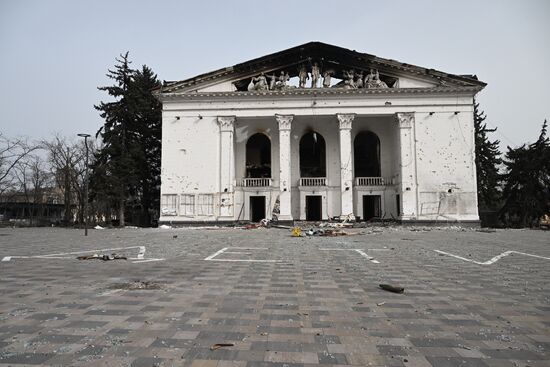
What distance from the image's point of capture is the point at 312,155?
3344cm

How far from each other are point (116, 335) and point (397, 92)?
29.3m

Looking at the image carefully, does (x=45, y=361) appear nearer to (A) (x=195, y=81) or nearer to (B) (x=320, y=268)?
(B) (x=320, y=268)

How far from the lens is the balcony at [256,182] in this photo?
102ft

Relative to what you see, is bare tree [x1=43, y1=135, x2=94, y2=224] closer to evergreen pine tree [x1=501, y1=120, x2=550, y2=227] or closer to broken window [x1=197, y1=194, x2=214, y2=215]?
broken window [x1=197, y1=194, x2=214, y2=215]

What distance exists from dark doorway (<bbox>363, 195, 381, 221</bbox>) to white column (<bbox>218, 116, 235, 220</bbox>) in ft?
38.5

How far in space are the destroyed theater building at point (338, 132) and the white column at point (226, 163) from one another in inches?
3.3


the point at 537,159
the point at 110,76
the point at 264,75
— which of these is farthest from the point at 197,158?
the point at 537,159

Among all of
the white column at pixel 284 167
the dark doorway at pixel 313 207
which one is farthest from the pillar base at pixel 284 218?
the dark doorway at pixel 313 207

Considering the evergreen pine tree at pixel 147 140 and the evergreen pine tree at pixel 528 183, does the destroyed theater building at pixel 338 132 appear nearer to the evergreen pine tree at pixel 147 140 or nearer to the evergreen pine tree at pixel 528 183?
the evergreen pine tree at pixel 147 140

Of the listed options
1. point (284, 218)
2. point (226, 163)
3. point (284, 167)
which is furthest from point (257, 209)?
point (226, 163)

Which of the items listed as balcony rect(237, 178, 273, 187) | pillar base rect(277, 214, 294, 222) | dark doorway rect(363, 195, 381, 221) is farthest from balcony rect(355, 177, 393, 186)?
balcony rect(237, 178, 273, 187)

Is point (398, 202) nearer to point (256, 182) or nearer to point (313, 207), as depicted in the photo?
point (313, 207)

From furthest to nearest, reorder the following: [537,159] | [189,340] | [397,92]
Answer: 1. [537,159]
2. [397,92]
3. [189,340]

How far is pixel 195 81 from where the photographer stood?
2986cm
